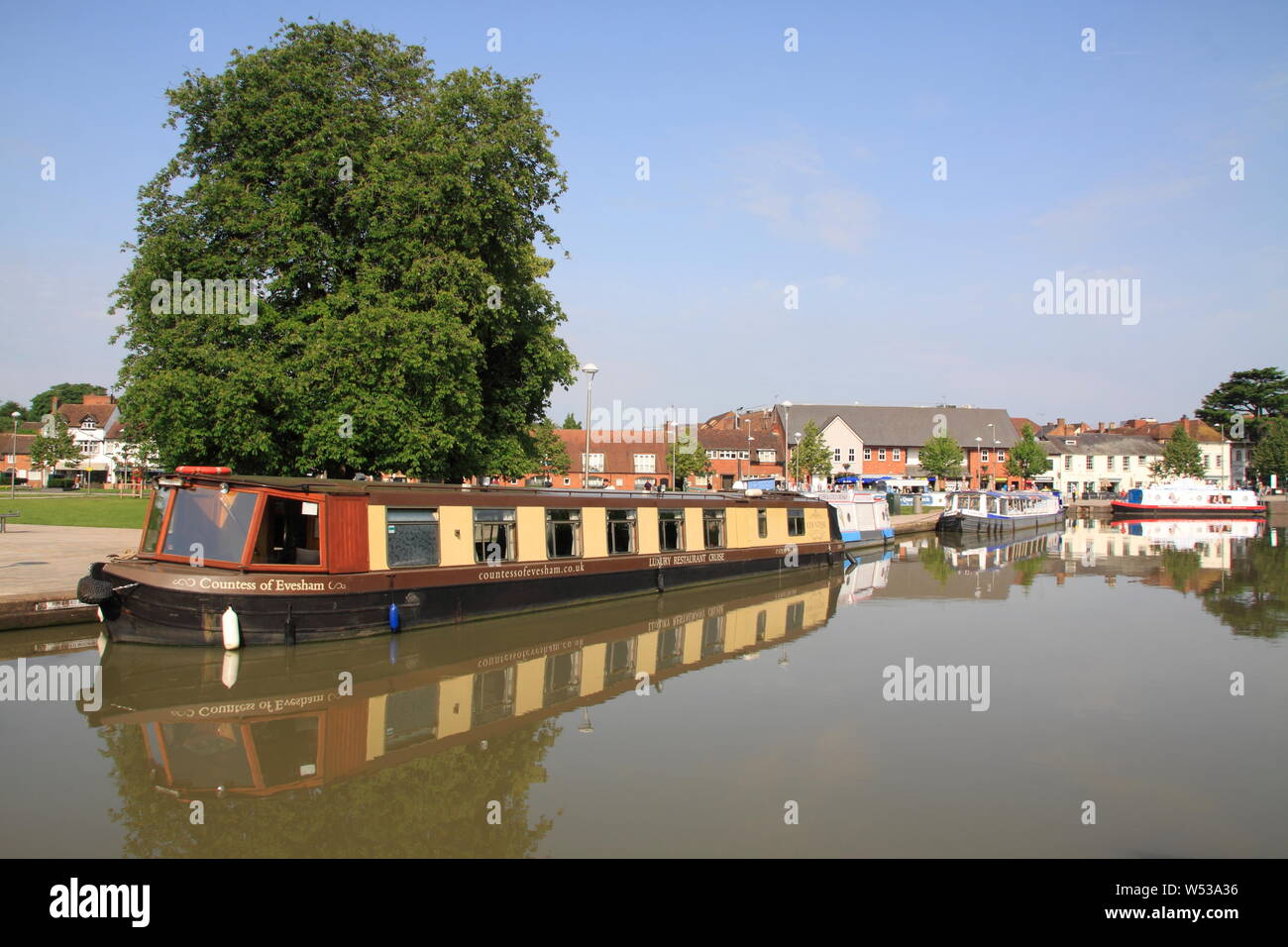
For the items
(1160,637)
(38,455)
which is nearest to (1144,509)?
(1160,637)

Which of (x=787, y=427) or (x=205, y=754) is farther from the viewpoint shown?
(x=787, y=427)

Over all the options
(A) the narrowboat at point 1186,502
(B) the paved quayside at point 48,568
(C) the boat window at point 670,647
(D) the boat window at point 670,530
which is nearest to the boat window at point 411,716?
(C) the boat window at point 670,647

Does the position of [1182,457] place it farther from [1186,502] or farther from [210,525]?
[210,525]

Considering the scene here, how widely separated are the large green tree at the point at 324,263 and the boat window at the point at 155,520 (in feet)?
14.8

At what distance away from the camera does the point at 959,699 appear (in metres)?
10.9

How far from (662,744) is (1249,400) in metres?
101

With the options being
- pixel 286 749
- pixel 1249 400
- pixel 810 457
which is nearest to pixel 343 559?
pixel 286 749

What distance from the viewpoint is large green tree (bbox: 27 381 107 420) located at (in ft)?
358

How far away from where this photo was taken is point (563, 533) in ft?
55.8

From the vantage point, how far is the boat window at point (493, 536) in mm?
15133

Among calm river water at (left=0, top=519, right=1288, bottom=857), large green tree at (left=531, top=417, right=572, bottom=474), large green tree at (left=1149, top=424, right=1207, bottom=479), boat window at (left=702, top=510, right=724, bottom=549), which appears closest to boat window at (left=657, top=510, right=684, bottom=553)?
boat window at (left=702, top=510, right=724, bottom=549)

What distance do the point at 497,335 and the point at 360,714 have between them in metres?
11.9

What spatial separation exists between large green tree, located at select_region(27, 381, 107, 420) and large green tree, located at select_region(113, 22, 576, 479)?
10744 centimetres

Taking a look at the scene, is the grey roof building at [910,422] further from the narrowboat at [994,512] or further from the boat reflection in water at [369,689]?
the boat reflection in water at [369,689]
